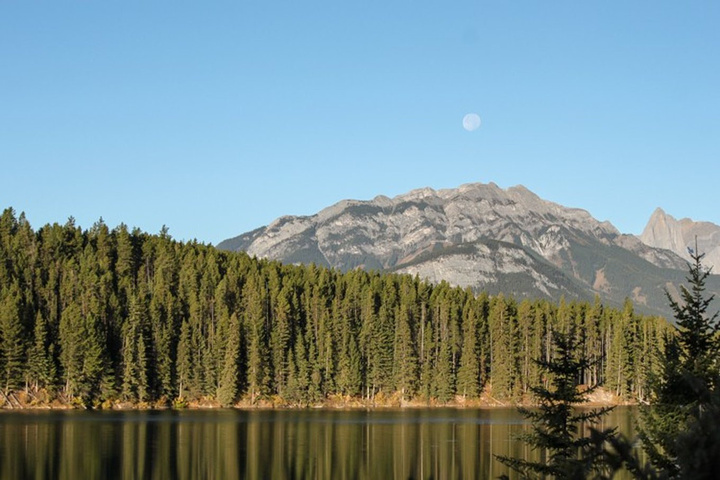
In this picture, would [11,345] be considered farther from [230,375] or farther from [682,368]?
[682,368]

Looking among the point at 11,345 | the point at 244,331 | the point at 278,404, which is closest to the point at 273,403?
the point at 278,404

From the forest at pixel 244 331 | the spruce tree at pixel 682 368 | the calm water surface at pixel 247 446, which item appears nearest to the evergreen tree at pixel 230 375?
the forest at pixel 244 331

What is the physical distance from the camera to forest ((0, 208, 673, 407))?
140 meters

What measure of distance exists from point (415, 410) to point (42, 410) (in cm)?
5681

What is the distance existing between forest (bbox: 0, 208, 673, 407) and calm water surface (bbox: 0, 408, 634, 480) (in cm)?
1825

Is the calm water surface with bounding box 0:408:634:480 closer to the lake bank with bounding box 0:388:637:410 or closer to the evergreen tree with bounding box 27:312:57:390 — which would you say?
the lake bank with bounding box 0:388:637:410

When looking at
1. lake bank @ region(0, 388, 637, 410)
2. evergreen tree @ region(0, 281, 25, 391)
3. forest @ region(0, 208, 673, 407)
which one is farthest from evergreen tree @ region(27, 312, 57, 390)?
lake bank @ region(0, 388, 637, 410)

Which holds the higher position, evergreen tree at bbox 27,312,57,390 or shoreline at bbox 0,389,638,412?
evergreen tree at bbox 27,312,57,390

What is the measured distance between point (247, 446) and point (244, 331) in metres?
76.3

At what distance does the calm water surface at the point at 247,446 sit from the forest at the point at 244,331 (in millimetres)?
18246

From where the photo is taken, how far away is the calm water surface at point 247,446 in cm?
6650

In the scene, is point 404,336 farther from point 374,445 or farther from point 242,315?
point 374,445

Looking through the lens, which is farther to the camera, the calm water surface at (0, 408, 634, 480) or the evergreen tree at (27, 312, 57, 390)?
the evergreen tree at (27, 312, 57, 390)

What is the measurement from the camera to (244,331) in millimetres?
157750
